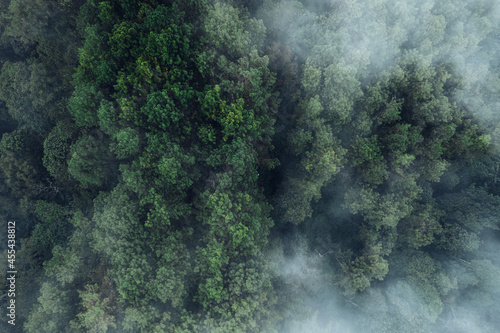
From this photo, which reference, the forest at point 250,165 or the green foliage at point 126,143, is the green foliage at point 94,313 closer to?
the forest at point 250,165

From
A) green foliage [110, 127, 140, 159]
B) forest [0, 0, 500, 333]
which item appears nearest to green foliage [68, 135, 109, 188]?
forest [0, 0, 500, 333]

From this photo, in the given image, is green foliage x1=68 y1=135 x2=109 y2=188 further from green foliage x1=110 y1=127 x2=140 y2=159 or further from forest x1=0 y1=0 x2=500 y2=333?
green foliage x1=110 y1=127 x2=140 y2=159

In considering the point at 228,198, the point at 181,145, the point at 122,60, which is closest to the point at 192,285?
the point at 228,198

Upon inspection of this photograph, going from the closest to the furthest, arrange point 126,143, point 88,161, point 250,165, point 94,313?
point 94,313 → point 126,143 → point 88,161 → point 250,165

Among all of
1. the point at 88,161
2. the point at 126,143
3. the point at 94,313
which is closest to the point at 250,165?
the point at 126,143

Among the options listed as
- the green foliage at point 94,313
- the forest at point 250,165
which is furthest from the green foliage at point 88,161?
the green foliage at point 94,313

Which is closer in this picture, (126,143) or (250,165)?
(126,143)

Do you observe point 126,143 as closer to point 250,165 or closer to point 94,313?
point 250,165

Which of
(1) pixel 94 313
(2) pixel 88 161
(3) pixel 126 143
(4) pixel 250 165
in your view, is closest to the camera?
(1) pixel 94 313

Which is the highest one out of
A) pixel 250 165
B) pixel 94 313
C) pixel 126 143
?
pixel 250 165
